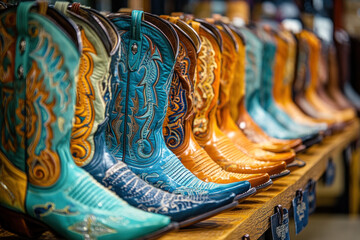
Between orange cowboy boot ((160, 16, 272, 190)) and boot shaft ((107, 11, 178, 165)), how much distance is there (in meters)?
0.13

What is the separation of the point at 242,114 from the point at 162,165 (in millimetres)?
1106

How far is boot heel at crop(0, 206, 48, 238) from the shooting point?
4.44ft

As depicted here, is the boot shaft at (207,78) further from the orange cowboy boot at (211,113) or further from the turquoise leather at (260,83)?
the turquoise leather at (260,83)

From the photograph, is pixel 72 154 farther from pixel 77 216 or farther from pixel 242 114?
pixel 242 114

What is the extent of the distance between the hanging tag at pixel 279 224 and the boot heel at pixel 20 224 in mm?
754

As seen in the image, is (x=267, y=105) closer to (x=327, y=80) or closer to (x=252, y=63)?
(x=252, y=63)

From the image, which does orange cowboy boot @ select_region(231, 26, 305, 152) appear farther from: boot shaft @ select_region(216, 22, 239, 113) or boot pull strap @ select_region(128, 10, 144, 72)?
boot pull strap @ select_region(128, 10, 144, 72)

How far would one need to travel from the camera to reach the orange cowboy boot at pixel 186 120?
1.81 m

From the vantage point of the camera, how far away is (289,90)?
386 cm

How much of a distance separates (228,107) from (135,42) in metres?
0.91

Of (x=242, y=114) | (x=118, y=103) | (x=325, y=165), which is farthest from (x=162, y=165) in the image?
(x=325, y=165)

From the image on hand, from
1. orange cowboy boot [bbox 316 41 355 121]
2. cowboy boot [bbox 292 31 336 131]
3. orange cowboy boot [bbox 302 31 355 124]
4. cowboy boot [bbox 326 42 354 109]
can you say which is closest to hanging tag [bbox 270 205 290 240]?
cowboy boot [bbox 292 31 336 131]

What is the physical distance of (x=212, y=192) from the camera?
167cm

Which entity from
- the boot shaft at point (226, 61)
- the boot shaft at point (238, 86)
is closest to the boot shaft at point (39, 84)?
the boot shaft at point (226, 61)
